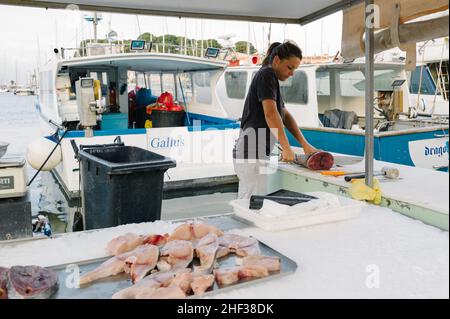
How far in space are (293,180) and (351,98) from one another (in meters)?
5.45

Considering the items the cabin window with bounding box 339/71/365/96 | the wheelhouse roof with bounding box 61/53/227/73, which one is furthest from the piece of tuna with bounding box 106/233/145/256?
the cabin window with bounding box 339/71/365/96

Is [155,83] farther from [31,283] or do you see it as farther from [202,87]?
[31,283]

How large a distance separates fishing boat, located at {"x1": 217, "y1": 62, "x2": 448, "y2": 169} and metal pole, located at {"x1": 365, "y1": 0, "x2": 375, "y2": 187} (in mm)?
2992

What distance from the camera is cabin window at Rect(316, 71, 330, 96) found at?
8.28m

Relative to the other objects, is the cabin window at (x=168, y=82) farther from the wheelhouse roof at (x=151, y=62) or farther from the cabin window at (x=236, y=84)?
the cabin window at (x=236, y=84)

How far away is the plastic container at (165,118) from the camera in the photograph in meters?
8.83

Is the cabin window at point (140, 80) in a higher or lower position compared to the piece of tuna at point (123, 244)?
higher

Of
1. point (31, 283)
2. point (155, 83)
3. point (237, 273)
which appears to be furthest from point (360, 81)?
point (31, 283)

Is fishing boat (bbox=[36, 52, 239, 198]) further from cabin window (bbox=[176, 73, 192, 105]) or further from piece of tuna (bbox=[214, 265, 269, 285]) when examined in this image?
piece of tuna (bbox=[214, 265, 269, 285])

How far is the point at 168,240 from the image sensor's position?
200 centimetres

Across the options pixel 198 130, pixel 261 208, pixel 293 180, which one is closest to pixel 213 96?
pixel 198 130

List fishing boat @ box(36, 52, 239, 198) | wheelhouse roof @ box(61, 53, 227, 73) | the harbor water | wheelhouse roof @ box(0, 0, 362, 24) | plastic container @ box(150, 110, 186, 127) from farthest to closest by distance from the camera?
plastic container @ box(150, 110, 186, 127), wheelhouse roof @ box(61, 53, 227, 73), fishing boat @ box(36, 52, 239, 198), the harbor water, wheelhouse roof @ box(0, 0, 362, 24)

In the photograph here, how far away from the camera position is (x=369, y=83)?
2660 mm

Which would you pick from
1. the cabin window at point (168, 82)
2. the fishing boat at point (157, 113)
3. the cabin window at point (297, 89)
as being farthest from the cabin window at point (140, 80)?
the cabin window at point (297, 89)
